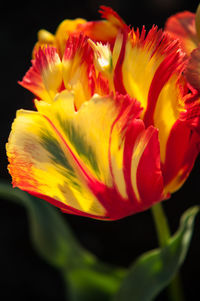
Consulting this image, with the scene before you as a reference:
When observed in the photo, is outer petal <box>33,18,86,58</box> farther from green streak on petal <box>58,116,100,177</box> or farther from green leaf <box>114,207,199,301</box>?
green leaf <box>114,207,199,301</box>

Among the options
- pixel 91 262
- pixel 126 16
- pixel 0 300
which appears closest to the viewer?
pixel 91 262

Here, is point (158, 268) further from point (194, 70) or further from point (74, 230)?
point (74, 230)

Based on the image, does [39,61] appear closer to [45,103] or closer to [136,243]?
[45,103]

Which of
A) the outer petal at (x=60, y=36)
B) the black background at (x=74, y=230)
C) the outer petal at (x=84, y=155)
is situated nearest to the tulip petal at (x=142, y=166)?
the outer petal at (x=84, y=155)

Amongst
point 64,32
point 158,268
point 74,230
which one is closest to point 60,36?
point 64,32

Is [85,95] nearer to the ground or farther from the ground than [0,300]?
farther from the ground

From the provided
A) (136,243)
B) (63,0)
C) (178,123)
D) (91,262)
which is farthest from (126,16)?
(178,123)

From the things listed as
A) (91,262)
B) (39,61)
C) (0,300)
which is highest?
(39,61)
